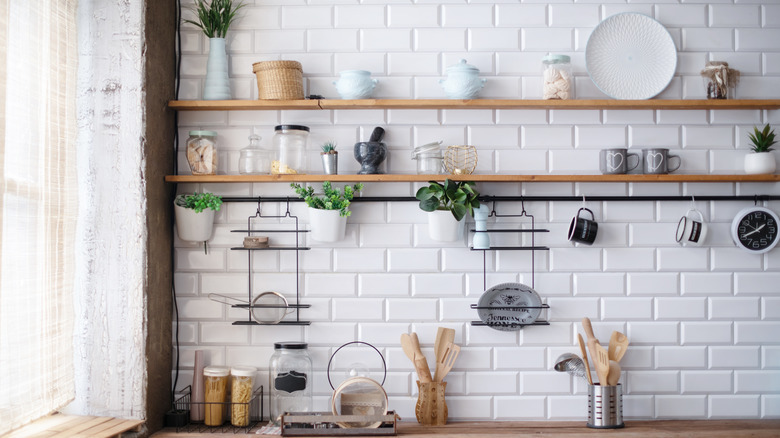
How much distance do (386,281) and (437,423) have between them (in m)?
0.57

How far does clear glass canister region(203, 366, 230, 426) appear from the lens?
2320 mm

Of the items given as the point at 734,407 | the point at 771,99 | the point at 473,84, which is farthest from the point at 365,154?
the point at 734,407

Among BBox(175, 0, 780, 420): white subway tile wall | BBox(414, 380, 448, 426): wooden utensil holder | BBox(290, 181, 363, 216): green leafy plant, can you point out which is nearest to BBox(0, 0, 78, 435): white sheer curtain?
BBox(175, 0, 780, 420): white subway tile wall

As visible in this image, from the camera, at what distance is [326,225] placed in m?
2.38

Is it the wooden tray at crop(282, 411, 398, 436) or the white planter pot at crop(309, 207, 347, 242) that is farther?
the white planter pot at crop(309, 207, 347, 242)

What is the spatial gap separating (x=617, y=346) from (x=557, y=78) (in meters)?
1.04

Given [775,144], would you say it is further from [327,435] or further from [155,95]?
[155,95]

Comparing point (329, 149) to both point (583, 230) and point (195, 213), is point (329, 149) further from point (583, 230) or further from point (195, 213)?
point (583, 230)

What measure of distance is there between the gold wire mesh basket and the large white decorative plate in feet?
1.85

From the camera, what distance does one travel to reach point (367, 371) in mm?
2449

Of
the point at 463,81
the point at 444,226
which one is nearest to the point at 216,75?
the point at 463,81

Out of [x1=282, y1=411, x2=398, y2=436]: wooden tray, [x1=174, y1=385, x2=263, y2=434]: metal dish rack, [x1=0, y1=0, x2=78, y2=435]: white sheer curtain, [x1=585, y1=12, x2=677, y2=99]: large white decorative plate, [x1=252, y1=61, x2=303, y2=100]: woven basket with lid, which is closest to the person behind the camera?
[x1=0, y1=0, x2=78, y2=435]: white sheer curtain

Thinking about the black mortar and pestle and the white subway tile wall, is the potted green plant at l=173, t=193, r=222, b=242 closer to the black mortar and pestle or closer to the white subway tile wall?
the white subway tile wall

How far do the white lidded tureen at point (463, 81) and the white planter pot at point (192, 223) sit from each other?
1035mm
